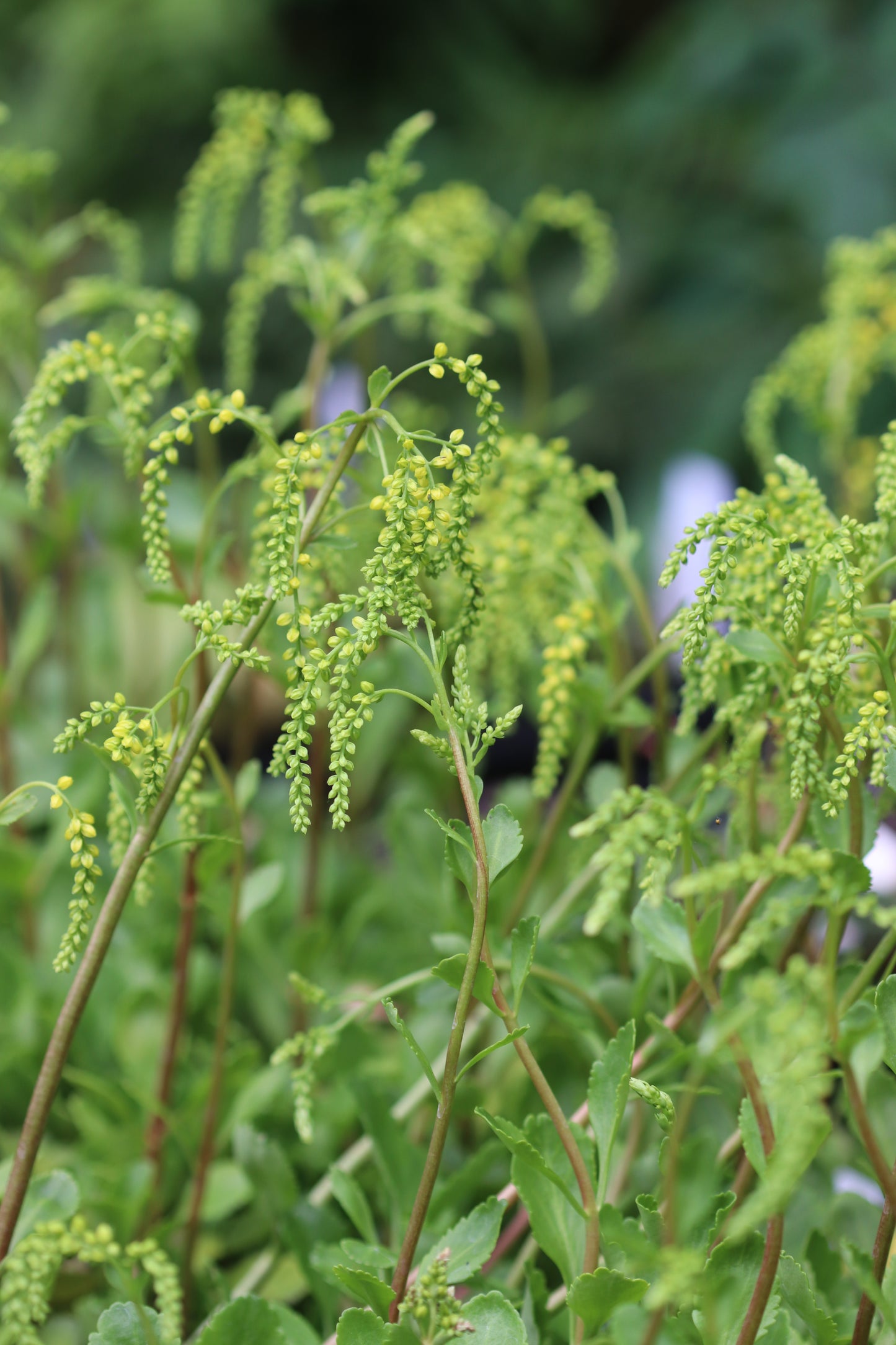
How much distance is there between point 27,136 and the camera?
1.78 meters

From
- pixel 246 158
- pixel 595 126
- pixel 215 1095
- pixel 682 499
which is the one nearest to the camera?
pixel 215 1095

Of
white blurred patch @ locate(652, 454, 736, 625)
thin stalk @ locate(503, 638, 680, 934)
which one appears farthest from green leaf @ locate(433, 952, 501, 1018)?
white blurred patch @ locate(652, 454, 736, 625)

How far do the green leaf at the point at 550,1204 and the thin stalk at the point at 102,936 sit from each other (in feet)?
0.46

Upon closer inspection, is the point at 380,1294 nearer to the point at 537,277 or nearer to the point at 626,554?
the point at 626,554

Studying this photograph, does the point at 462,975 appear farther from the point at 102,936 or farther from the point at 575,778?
the point at 575,778

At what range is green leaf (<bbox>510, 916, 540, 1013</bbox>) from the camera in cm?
32

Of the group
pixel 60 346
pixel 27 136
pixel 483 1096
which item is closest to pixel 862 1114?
pixel 483 1096

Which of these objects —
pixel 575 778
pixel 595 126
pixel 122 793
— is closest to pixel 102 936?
pixel 122 793

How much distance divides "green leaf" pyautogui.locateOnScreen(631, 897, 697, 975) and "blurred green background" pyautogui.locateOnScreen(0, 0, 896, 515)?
1.41 meters

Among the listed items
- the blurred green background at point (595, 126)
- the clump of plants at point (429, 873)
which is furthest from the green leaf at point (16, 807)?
the blurred green background at point (595, 126)

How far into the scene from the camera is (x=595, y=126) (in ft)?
6.16

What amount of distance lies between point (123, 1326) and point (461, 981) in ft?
0.50

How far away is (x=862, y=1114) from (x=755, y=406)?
0.43 m

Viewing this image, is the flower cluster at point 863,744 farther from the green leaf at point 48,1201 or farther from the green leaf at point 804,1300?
the green leaf at point 48,1201
